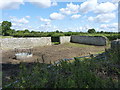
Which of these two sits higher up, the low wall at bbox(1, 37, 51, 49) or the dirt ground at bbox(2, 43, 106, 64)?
the low wall at bbox(1, 37, 51, 49)

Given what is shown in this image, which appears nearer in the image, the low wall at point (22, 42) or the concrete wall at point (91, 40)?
the low wall at point (22, 42)

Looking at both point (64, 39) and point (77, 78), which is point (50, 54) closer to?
point (77, 78)

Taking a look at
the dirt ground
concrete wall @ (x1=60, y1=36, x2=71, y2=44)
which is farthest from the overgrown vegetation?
concrete wall @ (x1=60, y1=36, x2=71, y2=44)

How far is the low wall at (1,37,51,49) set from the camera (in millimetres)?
11562

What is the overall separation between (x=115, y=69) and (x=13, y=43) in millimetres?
10998

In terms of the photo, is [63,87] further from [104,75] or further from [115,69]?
[115,69]

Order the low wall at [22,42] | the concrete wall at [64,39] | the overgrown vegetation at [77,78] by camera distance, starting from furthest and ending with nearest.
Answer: the concrete wall at [64,39] < the low wall at [22,42] < the overgrown vegetation at [77,78]

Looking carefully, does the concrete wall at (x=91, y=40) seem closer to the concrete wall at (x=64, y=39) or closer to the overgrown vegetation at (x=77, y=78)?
the concrete wall at (x=64, y=39)

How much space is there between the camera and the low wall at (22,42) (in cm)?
1156

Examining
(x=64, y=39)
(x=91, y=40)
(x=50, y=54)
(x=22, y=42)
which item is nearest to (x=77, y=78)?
(x=50, y=54)

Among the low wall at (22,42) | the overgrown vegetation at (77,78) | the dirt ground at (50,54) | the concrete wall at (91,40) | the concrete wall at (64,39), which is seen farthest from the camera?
the concrete wall at (64,39)

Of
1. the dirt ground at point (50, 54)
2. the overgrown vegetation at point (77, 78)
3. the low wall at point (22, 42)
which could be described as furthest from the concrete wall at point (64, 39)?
the overgrown vegetation at point (77, 78)

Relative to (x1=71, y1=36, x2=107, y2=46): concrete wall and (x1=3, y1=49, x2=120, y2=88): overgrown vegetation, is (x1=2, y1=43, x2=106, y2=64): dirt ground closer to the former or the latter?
(x1=3, y1=49, x2=120, y2=88): overgrown vegetation

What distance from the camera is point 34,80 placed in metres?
2.54
